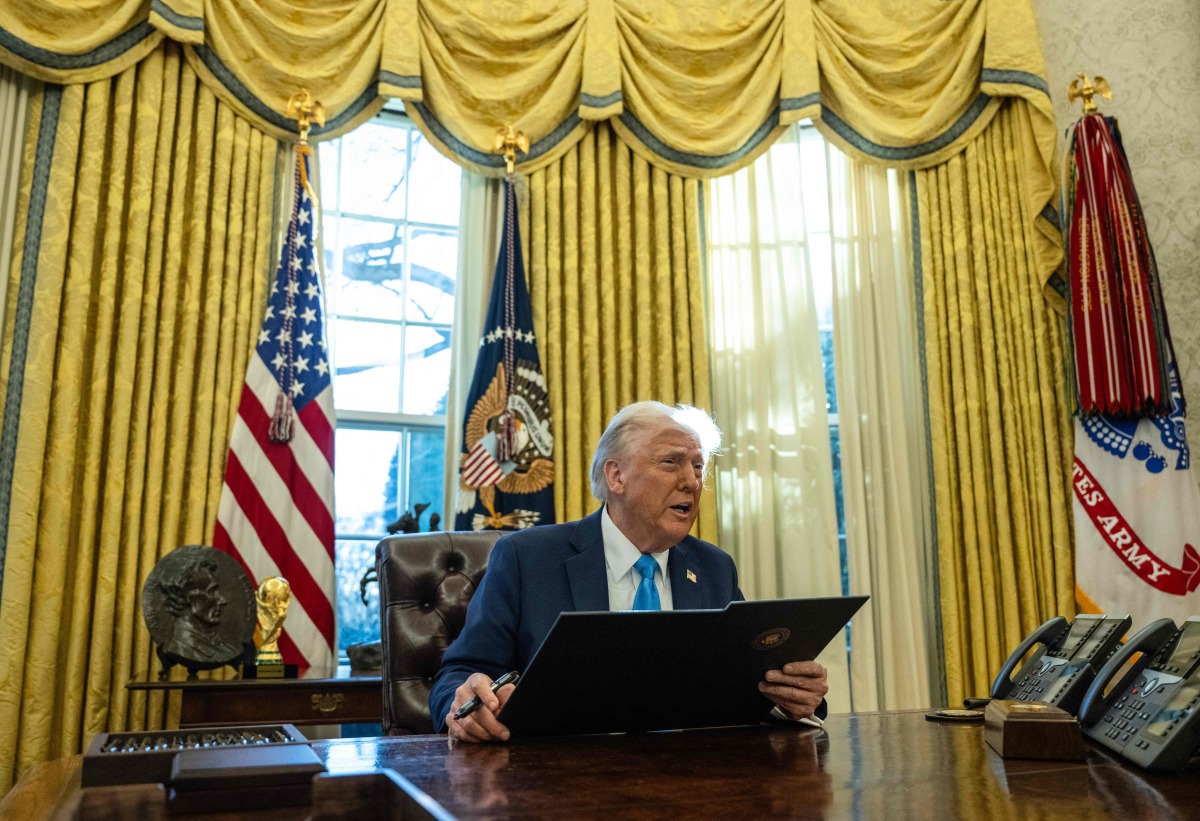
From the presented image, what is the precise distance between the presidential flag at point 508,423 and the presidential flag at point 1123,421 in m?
2.17

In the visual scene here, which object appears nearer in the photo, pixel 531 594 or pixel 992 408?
pixel 531 594

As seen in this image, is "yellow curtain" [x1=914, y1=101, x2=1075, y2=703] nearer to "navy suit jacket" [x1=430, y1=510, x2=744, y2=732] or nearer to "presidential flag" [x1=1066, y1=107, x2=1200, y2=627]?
"presidential flag" [x1=1066, y1=107, x2=1200, y2=627]

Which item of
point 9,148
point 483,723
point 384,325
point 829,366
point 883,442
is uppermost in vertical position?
point 9,148

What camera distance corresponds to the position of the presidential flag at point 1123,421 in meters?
4.07

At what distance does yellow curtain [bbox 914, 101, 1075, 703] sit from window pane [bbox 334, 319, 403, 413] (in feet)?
7.54

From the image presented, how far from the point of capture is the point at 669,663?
5.15 feet

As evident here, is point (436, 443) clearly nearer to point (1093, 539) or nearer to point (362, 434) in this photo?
point (362, 434)

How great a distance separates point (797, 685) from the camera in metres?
1.74

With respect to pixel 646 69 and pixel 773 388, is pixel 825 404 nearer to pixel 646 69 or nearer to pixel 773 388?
pixel 773 388

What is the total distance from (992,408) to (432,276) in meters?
2.48

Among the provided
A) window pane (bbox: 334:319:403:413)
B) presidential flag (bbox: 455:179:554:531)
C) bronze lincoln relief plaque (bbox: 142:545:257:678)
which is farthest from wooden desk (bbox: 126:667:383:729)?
window pane (bbox: 334:319:403:413)

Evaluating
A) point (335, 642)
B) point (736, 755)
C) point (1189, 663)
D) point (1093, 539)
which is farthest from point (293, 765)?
point (1093, 539)

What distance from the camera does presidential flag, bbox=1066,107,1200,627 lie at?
407 centimetres

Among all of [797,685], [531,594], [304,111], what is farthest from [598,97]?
[797,685]
